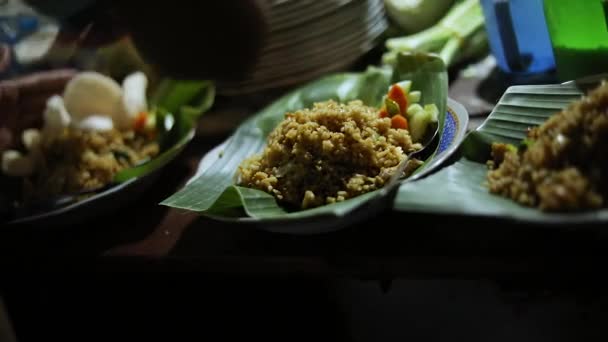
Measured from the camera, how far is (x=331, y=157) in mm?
1298

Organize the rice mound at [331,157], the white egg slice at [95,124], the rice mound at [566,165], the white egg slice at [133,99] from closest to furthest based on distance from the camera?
the rice mound at [566,165] → the rice mound at [331,157] → the white egg slice at [95,124] → the white egg slice at [133,99]

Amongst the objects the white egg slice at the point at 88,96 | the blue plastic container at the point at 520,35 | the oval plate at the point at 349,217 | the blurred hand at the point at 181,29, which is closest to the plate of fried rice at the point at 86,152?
the white egg slice at the point at 88,96

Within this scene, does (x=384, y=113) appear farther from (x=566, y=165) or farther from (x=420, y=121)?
(x=566, y=165)

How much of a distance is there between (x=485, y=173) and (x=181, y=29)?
1283 millimetres

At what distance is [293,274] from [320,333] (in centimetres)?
60

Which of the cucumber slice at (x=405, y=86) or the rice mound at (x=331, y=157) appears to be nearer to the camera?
the rice mound at (x=331, y=157)

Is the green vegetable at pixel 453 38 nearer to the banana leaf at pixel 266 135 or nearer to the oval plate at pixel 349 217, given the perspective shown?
the banana leaf at pixel 266 135

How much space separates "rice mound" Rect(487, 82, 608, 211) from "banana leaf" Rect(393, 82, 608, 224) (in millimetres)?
24

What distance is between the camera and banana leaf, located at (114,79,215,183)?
1.68 m

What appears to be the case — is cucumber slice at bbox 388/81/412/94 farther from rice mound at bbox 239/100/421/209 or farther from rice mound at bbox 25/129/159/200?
rice mound at bbox 25/129/159/200

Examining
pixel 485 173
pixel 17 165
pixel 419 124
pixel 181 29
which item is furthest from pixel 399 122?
pixel 17 165

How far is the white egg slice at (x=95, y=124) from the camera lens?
1.78 m

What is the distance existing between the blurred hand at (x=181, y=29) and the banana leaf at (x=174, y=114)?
5cm

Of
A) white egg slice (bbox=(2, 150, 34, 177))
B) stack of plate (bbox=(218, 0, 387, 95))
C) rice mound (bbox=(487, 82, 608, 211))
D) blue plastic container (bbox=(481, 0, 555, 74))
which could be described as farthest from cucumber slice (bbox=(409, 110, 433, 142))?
white egg slice (bbox=(2, 150, 34, 177))
